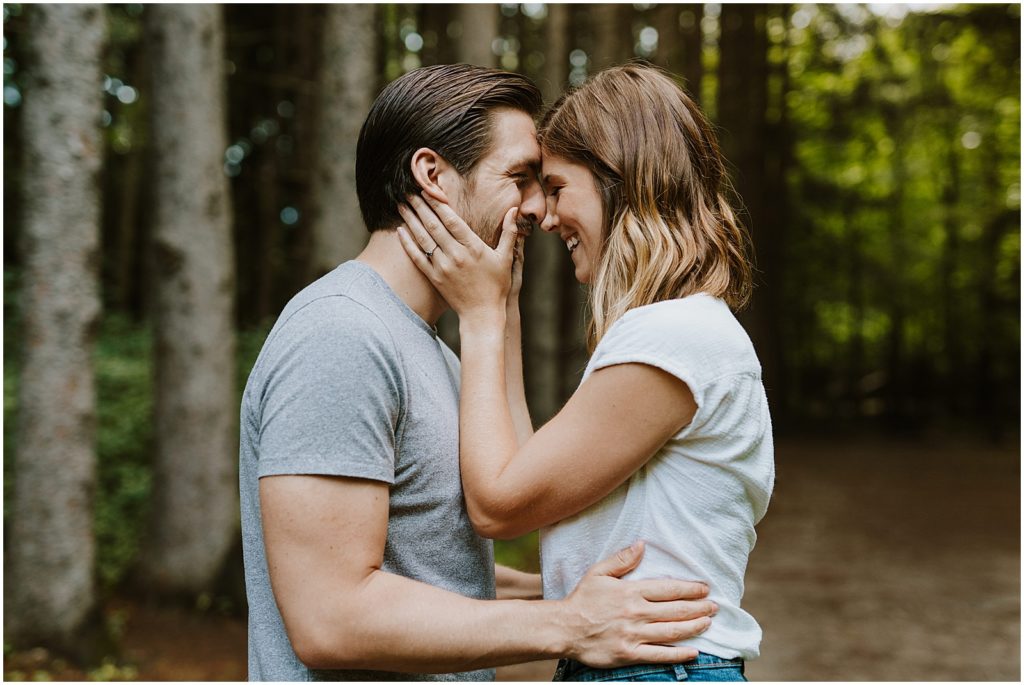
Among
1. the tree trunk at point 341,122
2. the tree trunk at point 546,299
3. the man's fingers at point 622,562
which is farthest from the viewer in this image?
the tree trunk at point 546,299

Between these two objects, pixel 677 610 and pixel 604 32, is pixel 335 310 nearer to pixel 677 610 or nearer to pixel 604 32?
pixel 677 610

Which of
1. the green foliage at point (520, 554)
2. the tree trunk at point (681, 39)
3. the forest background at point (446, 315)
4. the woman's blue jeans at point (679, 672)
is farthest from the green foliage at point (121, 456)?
the tree trunk at point (681, 39)

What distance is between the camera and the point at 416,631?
6.15 feet

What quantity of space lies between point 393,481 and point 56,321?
15.4 feet

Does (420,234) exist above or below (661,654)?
above

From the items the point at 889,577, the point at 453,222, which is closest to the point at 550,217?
the point at 453,222

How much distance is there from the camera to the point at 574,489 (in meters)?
2.02

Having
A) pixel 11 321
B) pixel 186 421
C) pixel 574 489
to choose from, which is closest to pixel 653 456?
pixel 574 489

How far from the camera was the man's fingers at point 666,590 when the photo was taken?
2018 millimetres

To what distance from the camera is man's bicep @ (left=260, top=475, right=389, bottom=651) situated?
1.82 meters

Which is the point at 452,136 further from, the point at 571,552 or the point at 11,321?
the point at 11,321

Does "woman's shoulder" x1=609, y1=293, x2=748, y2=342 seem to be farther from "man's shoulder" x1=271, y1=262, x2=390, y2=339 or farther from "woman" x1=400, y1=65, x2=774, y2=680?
"man's shoulder" x1=271, y1=262, x2=390, y2=339

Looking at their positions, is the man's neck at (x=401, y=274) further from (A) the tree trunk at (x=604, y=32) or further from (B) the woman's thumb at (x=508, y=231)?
Answer: (A) the tree trunk at (x=604, y=32)

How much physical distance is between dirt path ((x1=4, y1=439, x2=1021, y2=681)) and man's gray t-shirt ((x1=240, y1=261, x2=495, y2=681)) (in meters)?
4.52
